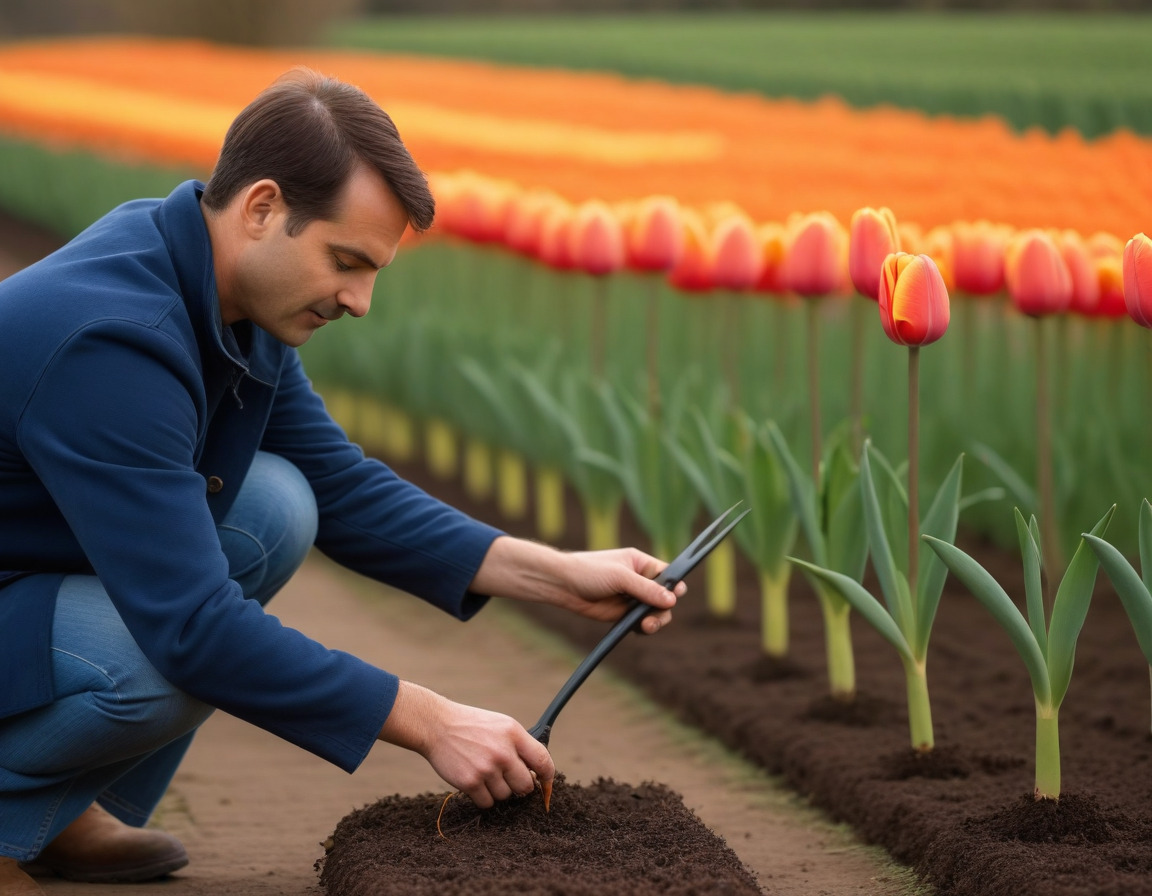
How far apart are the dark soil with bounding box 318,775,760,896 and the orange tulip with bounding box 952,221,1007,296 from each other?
1.28 meters

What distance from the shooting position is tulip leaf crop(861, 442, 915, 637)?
2.20m

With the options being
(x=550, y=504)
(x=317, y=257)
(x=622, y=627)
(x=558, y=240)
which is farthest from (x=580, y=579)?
(x=550, y=504)

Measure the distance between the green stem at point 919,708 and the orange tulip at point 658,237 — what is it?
4.27ft

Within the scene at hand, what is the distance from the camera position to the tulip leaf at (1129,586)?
1.85 metres

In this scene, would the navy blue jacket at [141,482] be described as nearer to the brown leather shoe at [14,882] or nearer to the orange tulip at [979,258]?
the brown leather shoe at [14,882]

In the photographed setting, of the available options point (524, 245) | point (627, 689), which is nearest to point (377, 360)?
point (524, 245)

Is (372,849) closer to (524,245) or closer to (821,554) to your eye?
(821,554)

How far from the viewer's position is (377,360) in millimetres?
4695

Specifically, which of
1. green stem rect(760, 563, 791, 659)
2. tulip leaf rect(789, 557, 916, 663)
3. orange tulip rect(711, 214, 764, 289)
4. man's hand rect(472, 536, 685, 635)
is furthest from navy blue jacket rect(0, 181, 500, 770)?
orange tulip rect(711, 214, 764, 289)

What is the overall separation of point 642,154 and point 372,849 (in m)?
6.50

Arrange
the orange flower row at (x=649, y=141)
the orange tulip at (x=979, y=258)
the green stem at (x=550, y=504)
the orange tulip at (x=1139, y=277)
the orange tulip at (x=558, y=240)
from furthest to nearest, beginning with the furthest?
the orange flower row at (x=649, y=141), the green stem at (x=550, y=504), the orange tulip at (x=558, y=240), the orange tulip at (x=979, y=258), the orange tulip at (x=1139, y=277)

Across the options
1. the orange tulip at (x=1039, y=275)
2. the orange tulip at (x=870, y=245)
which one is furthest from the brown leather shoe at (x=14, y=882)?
the orange tulip at (x=1039, y=275)

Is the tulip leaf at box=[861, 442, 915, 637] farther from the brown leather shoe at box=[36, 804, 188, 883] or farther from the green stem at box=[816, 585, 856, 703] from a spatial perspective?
the brown leather shoe at box=[36, 804, 188, 883]

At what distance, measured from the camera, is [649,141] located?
28.7ft
